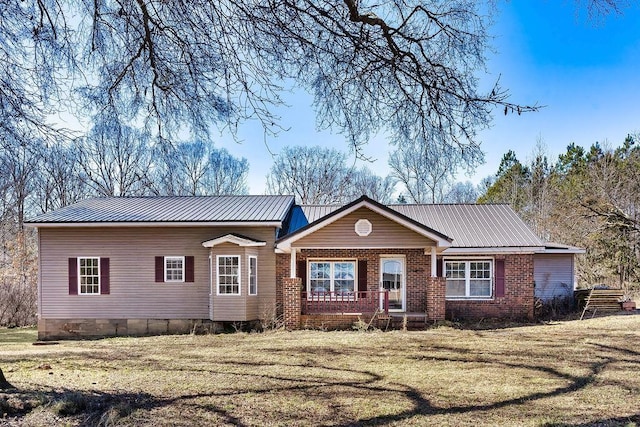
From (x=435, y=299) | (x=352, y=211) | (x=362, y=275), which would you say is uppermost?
(x=352, y=211)

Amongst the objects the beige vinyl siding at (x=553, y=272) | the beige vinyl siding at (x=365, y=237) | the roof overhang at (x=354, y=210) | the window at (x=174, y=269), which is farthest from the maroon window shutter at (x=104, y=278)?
the beige vinyl siding at (x=553, y=272)

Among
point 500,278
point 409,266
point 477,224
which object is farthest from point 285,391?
point 477,224

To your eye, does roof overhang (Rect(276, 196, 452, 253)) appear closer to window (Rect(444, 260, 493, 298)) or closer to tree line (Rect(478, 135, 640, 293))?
window (Rect(444, 260, 493, 298))

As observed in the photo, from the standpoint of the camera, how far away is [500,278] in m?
17.4

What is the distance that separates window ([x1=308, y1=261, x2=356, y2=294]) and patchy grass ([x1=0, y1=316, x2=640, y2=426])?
15.1 ft

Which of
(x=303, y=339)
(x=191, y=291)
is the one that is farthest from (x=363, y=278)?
(x=191, y=291)

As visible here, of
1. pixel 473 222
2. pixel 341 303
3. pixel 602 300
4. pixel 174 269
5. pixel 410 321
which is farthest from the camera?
pixel 473 222

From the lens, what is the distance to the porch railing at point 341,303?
16594 mm

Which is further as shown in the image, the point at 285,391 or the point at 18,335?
the point at 18,335

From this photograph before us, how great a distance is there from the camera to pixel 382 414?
616cm

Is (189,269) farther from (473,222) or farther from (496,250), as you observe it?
(473,222)

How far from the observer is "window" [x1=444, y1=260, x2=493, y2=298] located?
57.8ft

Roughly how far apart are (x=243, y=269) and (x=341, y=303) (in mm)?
3570

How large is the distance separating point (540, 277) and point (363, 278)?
772 cm
